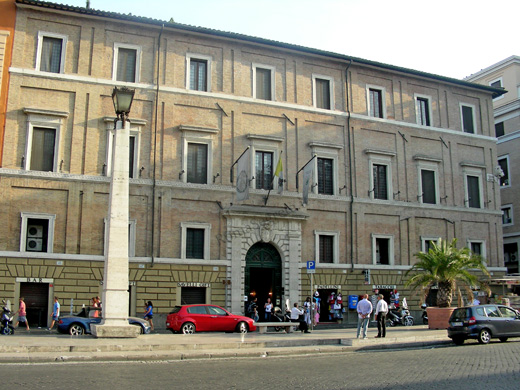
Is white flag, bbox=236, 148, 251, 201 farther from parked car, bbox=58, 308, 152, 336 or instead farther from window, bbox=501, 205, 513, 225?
window, bbox=501, 205, 513, 225

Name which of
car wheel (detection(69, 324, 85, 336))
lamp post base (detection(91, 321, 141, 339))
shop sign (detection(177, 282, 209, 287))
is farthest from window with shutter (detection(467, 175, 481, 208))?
lamp post base (detection(91, 321, 141, 339))

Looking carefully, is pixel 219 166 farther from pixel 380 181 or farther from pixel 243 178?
pixel 380 181

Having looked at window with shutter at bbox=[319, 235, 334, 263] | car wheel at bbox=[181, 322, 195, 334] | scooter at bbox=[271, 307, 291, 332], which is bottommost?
car wheel at bbox=[181, 322, 195, 334]

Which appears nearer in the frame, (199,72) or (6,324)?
(6,324)

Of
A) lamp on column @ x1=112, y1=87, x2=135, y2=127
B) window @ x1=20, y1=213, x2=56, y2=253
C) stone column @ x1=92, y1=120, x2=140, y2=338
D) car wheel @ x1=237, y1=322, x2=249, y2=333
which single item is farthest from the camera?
window @ x1=20, y1=213, x2=56, y2=253

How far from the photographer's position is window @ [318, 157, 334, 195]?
98.5ft

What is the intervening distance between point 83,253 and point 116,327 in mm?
9336

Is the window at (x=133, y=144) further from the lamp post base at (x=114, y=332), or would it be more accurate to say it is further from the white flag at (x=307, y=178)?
the lamp post base at (x=114, y=332)

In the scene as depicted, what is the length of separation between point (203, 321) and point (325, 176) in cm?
1154

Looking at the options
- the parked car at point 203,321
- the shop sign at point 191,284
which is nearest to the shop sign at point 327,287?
the shop sign at point 191,284

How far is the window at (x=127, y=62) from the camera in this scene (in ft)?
88.1

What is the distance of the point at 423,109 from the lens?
3394 centimetres

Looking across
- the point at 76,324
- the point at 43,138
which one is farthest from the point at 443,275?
the point at 43,138

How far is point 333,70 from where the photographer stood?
31.4 meters
